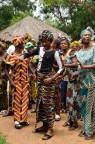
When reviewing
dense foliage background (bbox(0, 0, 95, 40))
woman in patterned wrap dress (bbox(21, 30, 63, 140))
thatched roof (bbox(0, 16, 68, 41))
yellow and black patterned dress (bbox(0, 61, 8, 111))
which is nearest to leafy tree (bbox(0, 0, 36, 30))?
dense foliage background (bbox(0, 0, 95, 40))

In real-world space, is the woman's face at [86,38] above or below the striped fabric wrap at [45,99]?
above

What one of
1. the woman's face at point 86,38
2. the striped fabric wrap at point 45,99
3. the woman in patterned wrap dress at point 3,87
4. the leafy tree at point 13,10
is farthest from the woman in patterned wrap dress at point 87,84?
the leafy tree at point 13,10

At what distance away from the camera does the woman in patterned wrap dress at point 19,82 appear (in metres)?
6.92

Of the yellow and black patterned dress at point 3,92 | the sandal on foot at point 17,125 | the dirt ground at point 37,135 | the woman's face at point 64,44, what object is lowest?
the dirt ground at point 37,135

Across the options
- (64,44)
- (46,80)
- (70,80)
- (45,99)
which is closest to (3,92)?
(64,44)

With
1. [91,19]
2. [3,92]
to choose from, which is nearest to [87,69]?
[3,92]

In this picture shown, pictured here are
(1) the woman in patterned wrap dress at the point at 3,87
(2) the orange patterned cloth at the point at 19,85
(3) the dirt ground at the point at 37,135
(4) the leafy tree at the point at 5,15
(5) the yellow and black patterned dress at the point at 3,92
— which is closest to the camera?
(3) the dirt ground at the point at 37,135

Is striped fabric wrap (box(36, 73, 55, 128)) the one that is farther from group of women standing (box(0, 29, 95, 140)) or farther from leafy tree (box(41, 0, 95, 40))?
leafy tree (box(41, 0, 95, 40))

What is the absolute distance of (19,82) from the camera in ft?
22.9

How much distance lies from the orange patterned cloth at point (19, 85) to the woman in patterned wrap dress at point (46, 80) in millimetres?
720

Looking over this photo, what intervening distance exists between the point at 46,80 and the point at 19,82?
1.04 m

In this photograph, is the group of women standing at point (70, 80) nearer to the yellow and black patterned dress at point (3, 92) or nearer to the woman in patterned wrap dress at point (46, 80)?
the woman in patterned wrap dress at point (46, 80)

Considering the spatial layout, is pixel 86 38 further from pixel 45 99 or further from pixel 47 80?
pixel 45 99

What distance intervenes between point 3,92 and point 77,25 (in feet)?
67.6
